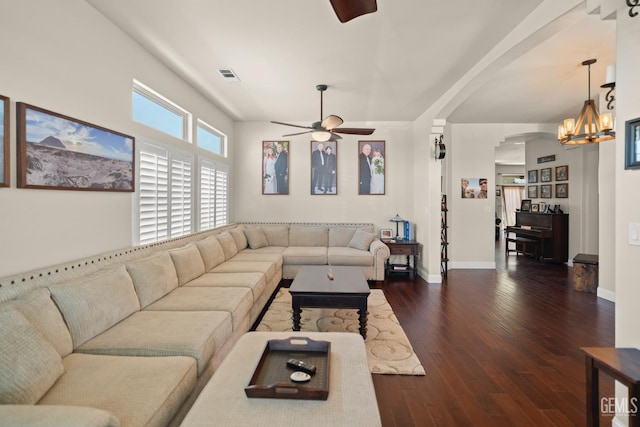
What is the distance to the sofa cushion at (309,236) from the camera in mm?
5773

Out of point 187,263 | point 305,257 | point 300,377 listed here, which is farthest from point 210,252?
point 300,377

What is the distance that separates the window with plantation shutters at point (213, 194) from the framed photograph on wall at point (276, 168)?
2.64ft

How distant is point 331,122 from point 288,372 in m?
2.94

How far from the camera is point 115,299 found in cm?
212

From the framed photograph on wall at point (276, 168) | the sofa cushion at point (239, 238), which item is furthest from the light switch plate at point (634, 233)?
the framed photograph on wall at point (276, 168)

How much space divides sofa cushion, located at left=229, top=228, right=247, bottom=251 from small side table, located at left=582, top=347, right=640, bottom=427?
4.46 meters

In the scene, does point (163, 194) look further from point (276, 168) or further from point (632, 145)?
point (632, 145)

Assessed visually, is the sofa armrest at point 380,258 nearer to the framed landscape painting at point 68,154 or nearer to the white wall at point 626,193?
the white wall at point 626,193

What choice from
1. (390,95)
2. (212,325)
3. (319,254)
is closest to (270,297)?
(319,254)

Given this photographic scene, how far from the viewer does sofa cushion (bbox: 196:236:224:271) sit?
371 cm

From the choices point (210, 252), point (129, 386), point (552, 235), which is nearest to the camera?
point (129, 386)

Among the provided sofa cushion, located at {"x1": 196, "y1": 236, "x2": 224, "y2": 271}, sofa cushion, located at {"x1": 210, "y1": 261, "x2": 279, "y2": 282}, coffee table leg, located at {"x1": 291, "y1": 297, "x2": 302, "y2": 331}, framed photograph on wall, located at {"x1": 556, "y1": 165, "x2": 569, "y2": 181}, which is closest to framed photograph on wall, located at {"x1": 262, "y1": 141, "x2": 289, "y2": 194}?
sofa cushion, located at {"x1": 196, "y1": 236, "x2": 224, "y2": 271}

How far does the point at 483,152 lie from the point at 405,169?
176 cm

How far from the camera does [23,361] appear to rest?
51.6 inches
